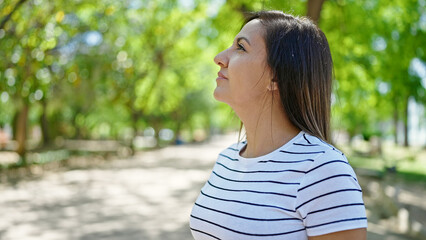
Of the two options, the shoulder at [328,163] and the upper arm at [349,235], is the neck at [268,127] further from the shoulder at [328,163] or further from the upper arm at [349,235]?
the upper arm at [349,235]

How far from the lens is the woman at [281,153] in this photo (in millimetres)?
1271

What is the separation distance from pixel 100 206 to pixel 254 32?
9.29 m

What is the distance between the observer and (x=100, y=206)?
33.2 feet

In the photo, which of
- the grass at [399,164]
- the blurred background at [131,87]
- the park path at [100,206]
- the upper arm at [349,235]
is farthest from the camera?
the grass at [399,164]

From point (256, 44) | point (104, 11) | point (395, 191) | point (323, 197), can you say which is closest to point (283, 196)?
point (323, 197)

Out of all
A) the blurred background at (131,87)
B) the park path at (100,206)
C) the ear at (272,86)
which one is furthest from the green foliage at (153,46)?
the park path at (100,206)

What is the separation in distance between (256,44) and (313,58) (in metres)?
0.20

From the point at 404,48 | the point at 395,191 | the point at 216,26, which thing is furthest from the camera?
the point at 216,26

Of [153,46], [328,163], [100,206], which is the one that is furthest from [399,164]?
[328,163]

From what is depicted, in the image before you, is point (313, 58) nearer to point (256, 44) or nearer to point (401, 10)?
point (256, 44)

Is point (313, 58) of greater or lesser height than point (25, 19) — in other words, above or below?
below

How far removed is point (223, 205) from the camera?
58.4 inches

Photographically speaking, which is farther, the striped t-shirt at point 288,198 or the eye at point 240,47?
Result: the eye at point 240,47

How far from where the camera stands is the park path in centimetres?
760
